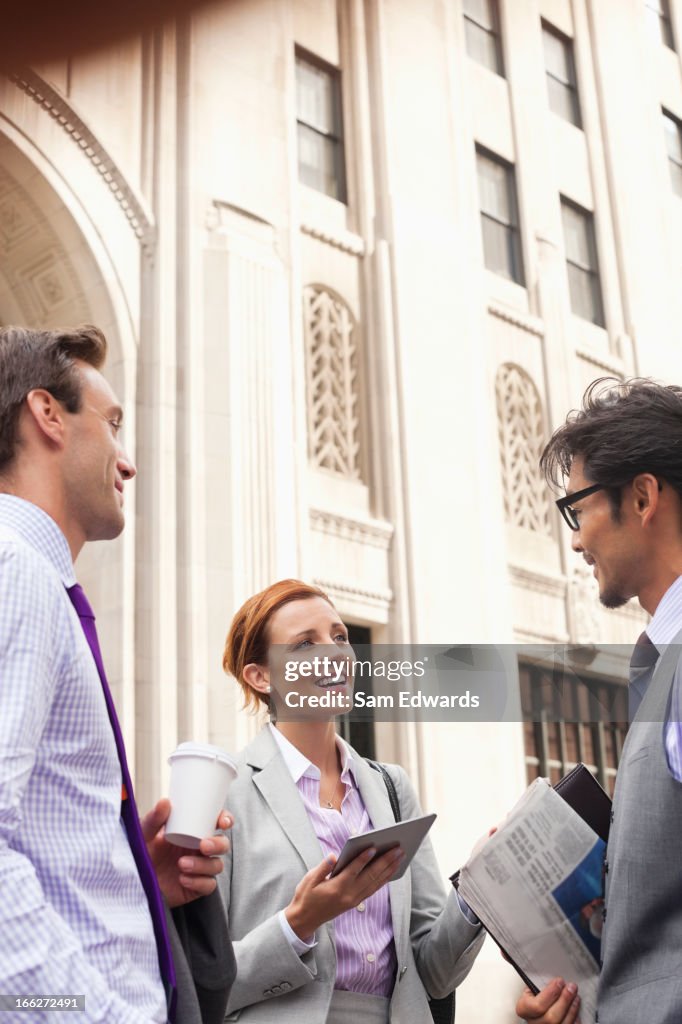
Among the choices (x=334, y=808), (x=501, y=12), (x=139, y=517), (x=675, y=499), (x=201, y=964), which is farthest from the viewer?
(x=501, y=12)

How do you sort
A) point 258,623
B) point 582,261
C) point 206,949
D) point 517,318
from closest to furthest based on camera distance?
point 206,949
point 258,623
point 517,318
point 582,261

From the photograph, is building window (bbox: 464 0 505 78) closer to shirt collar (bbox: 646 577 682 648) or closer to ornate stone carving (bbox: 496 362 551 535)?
ornate stone carving (bbox: 496 362 551 535)

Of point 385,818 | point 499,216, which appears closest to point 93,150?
point 499,216

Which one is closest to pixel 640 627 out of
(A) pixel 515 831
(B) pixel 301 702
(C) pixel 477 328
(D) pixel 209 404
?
(C) pixel 477 328

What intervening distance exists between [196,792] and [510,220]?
18.0ft

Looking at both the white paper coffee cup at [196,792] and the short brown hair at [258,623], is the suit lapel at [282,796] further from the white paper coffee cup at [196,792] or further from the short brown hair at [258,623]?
the white paper coffee cup at [196,792]

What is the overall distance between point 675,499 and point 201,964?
103 centimetres

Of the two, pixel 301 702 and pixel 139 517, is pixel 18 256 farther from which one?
pixel 301 702

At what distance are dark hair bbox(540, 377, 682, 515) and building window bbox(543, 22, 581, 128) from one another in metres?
5.38

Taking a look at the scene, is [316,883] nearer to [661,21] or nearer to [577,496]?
[577,496]

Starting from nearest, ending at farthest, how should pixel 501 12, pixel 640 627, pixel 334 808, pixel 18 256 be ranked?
pixel 334 808 < pixel 18 256 < pixel 640 627 < pixel 501 12

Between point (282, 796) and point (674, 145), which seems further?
point (674, 145)

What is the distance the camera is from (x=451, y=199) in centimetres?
618

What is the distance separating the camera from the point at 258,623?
2436mm
